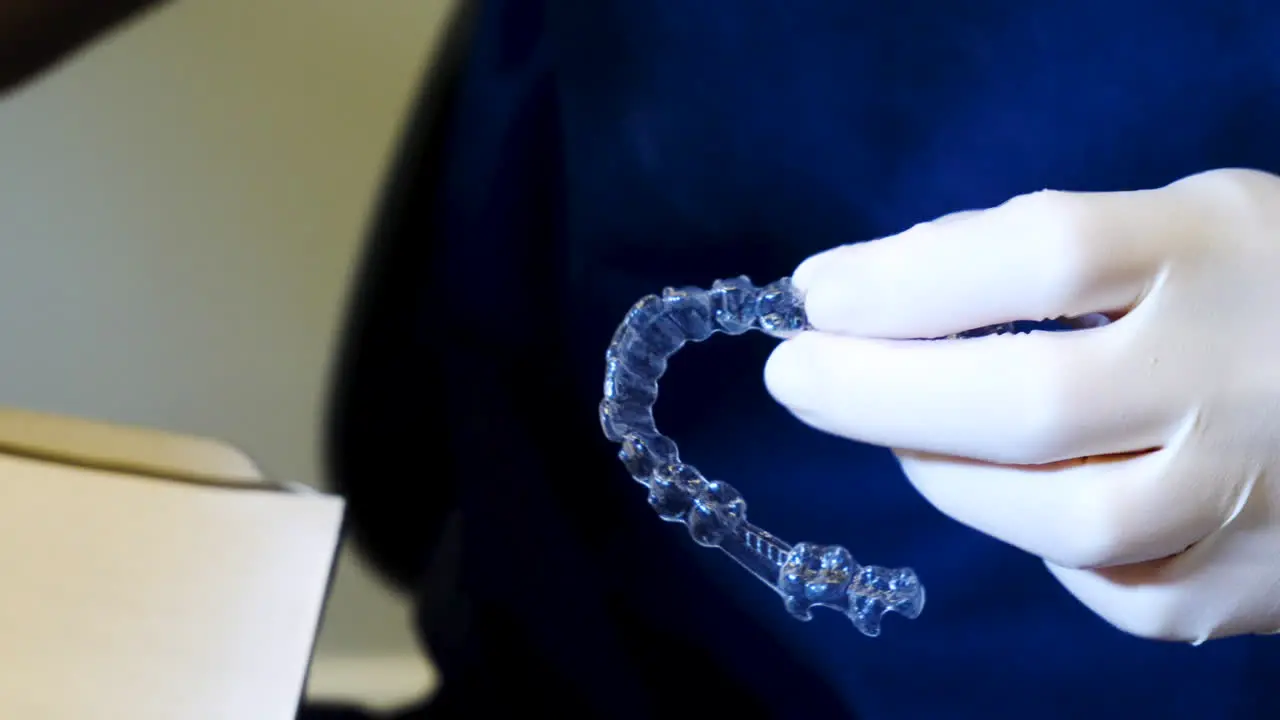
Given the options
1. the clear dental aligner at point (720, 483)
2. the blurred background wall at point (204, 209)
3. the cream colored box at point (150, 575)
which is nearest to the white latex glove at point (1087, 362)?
the clear dental aligner at point (720, 483)

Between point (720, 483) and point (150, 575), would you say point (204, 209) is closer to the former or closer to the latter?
point (150, 575)

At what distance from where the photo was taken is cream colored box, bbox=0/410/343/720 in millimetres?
353

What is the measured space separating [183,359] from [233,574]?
46 cm

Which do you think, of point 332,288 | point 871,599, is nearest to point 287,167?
point 332,288

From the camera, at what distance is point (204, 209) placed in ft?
2.41

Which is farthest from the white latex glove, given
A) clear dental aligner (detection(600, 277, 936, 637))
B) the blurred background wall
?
the blurred background wall

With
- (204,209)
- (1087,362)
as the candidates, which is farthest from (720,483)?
(204,209)

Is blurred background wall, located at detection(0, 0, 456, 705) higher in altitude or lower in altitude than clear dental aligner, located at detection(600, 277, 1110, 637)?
higher

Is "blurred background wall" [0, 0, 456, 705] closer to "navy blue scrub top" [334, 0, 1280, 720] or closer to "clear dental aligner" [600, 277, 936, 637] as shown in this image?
"navy blue scrub top" [334, 0, 1280, 720]

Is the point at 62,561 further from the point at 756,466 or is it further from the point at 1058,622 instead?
the point at 1058,622

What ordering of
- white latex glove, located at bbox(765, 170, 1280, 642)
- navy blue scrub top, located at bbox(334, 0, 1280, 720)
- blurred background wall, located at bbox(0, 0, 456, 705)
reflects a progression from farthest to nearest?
blurred background wall, located at bbox(0, 0, 456, 705) → navy blue scrub top, located at bbox(334, 0, 1280, 720) → white latex glove, located at bbox(765, 170, 1280, 642)

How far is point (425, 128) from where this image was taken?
0.71 metres

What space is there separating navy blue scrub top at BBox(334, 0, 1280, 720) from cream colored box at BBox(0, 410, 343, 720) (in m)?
0.22

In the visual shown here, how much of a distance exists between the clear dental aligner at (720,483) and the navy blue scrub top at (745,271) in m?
0.15
